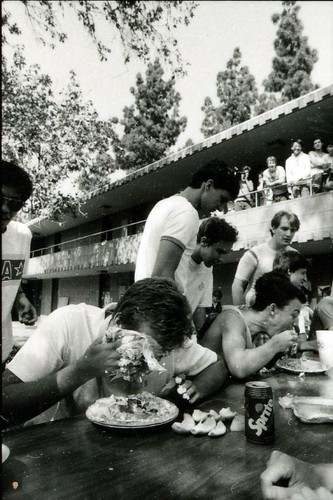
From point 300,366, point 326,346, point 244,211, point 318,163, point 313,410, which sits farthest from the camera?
point 244,211

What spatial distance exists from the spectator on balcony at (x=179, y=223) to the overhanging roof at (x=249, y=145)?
12.8 ft

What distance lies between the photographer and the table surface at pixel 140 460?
2.89 feet

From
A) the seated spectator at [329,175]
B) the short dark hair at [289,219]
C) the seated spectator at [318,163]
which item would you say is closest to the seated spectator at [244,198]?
the seated spectator at [318,163]

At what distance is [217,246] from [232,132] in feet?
17.3

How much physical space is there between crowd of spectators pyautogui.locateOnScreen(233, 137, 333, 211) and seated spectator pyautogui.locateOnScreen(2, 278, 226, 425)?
507cm

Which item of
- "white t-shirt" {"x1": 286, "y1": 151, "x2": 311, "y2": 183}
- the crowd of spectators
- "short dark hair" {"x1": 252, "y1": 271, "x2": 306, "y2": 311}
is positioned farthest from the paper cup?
"white t-shirt" {"x1": 286, "y1": 151, "x2": 311, "y2": 183}

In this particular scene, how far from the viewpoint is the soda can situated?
119cm

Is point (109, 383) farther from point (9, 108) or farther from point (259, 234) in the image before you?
point (259, 234)

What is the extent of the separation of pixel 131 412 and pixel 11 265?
Answer: 800 mm

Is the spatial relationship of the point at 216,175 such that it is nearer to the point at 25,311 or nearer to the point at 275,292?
the point at 275,292

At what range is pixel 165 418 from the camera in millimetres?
1282

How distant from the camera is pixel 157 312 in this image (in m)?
1.36

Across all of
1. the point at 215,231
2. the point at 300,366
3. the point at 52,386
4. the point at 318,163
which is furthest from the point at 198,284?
the point at 318,163

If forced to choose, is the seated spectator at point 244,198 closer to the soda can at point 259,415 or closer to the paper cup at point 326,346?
the paper cup at point 326,346
